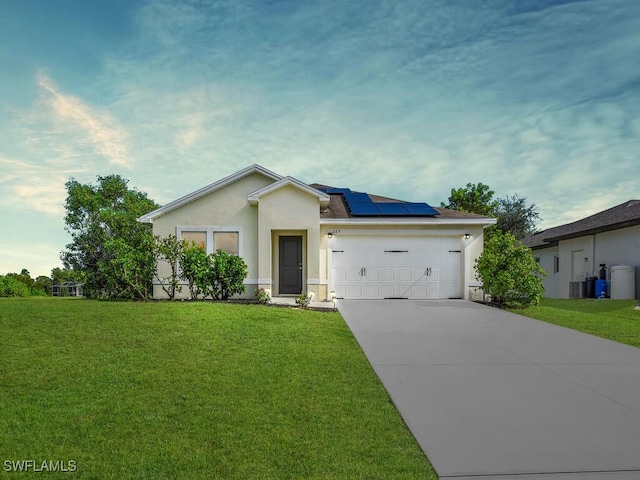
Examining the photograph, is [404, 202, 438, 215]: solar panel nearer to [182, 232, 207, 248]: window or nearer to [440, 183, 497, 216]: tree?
[182, 232, 207, 248]: window

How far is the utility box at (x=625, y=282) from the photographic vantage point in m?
16.8

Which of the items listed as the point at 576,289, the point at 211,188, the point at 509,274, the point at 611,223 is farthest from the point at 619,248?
the point at 211,188

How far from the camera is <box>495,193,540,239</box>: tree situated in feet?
117

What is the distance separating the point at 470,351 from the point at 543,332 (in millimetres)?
3347

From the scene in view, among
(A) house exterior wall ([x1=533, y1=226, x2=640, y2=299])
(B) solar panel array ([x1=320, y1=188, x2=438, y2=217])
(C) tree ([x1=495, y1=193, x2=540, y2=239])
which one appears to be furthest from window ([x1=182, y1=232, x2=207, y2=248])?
(C) tree ([x1=495, y1=193, x2=540, y2=239])

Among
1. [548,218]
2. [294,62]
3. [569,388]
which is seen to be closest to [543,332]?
[569,388]

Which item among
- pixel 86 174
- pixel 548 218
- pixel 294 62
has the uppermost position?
pixel 294 62

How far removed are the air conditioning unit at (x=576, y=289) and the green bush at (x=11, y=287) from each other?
91.2 feet

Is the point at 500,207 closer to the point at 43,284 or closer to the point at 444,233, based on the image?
the point at 444,233

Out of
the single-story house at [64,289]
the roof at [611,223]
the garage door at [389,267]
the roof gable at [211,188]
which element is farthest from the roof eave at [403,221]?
the single-story house at [64,289]

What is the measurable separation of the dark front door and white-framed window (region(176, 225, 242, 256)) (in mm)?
1756

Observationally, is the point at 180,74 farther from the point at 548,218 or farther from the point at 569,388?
the point at 548,218

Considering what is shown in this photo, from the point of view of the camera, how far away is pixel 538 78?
1617 centimetres

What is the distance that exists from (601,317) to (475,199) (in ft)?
73.5
